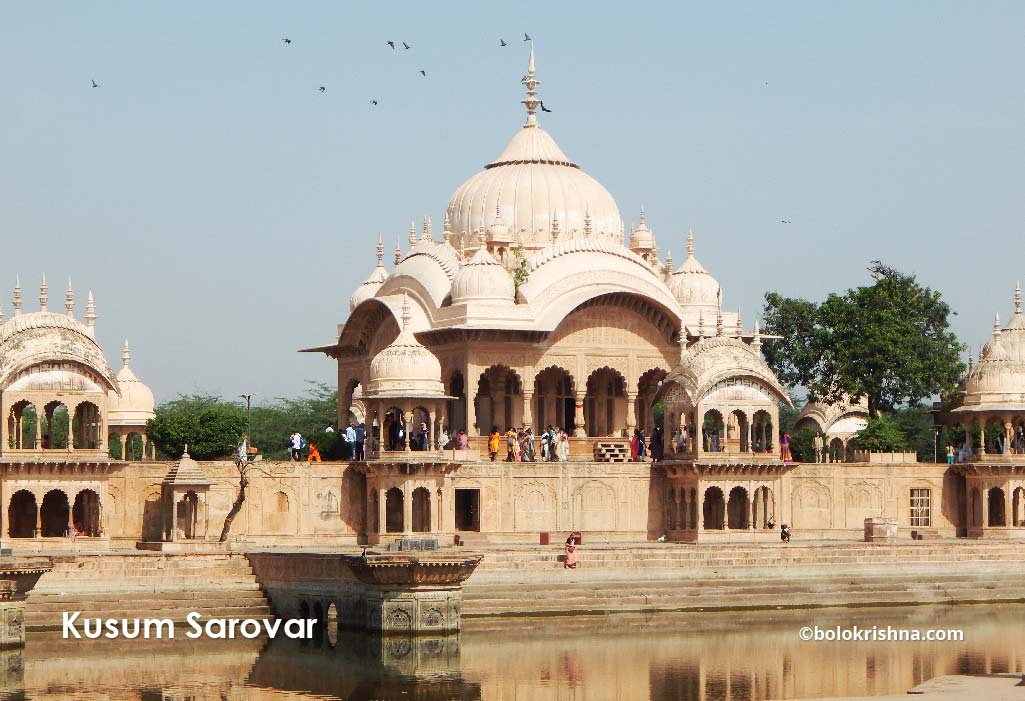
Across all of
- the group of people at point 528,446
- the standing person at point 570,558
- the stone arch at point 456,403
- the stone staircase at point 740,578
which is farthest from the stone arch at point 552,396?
the standing person at point 570,558

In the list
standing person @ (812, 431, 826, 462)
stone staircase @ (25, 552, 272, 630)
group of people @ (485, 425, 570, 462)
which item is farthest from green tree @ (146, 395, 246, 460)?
standing person @ (812, 431, 826, 462)

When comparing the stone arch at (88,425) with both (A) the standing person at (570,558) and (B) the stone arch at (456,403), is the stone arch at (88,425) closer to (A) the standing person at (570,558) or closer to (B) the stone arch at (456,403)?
(B) the stone arch at (456,403)

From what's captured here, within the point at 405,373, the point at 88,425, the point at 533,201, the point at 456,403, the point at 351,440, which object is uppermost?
the point at 533,201

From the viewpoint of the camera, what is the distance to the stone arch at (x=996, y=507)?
43.1m

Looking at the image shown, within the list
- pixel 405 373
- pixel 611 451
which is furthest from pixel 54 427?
pixel 405 373

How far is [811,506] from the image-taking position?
42.2 meters

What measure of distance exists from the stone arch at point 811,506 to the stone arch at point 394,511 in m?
7.65

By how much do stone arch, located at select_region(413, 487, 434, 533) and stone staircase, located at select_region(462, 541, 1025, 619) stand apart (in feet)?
11.0

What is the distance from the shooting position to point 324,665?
1194 inches

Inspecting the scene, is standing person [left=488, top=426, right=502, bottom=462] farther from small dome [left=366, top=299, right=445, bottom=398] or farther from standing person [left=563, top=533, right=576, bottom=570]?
standing person [left=563, top=533, right=576, bottom=570]

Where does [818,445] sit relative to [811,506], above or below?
above

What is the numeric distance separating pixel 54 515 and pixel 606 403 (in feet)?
43.3

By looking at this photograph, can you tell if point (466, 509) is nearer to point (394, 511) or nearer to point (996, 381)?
point (394, 511)

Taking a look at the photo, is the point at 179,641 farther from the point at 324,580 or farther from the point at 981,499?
the point at 981,499
